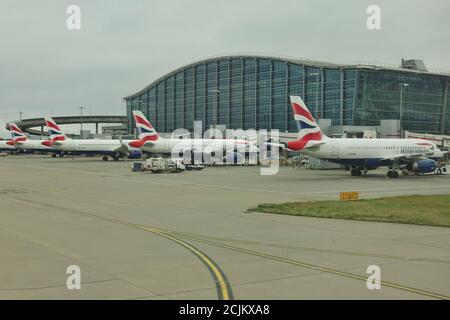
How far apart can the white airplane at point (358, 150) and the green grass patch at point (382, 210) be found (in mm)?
Result: 19096

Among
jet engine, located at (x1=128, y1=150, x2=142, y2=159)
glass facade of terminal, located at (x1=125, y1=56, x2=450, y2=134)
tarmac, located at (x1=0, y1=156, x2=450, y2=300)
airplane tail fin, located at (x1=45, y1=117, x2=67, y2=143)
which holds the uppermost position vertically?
glass facade of terminal, located at (x1=125, y1=56, x2=450, y2=134)

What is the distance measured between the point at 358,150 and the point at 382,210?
1072 inches

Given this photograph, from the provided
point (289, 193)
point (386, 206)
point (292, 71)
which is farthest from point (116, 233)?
point (292, 71)

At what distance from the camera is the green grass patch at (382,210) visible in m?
21.3

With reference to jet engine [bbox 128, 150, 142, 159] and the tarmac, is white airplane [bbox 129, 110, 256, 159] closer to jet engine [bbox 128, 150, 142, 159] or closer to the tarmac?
jet engine [bbox 128, 150, 142, 159]

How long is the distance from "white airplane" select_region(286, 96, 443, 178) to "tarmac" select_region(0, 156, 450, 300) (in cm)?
2250

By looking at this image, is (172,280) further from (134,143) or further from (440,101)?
(440,101)

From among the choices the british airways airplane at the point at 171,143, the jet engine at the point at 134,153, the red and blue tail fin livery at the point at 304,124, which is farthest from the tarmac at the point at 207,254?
the jet engine at the point at 134,153

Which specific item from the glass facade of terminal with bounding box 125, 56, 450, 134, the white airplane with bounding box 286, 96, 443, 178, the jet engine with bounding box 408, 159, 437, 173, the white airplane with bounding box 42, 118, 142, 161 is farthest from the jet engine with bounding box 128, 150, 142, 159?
the jet engine with bounding box 408, 159, 437, 173

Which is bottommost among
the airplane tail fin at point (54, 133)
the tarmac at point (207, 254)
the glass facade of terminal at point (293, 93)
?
the tarmac at point (207, 254)

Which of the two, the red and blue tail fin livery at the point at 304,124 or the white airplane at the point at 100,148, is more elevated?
the red and blue tail fin livery at the point at 304,124

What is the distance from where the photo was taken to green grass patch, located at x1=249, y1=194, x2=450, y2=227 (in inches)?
839

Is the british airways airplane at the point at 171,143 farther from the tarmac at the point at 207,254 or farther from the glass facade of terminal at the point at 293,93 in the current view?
the tarmac at the point at 207,254

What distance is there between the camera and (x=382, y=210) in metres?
24.2
